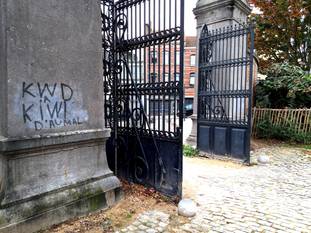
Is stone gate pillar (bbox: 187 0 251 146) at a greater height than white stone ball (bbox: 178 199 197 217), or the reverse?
stone gate pillar (bbox: 187 0 251 146)

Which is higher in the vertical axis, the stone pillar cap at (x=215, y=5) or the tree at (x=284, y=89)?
the stone pillar cap at (x=215, y=5)

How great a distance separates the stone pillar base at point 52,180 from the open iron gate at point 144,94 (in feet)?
2.57

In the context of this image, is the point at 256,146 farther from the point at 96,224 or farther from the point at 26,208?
the point at 26,208

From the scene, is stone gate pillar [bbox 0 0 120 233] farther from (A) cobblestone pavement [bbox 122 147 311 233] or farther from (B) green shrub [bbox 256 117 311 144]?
→ (B) green shrub [bbox 256 117 311 144]

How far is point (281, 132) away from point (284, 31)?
7252 mm

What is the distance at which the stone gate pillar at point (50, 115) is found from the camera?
2863 mm

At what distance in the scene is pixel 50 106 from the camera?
10.6 feet

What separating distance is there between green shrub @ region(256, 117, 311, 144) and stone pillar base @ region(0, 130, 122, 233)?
815cm

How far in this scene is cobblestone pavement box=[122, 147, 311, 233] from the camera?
3457mm

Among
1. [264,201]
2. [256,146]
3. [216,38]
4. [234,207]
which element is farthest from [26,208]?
[256,146]

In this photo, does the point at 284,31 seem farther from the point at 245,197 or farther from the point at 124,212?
the point at 124,212

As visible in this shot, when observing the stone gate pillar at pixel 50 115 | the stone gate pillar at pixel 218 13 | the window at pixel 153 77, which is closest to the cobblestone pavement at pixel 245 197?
the stone gate pillar at pixel 50 115

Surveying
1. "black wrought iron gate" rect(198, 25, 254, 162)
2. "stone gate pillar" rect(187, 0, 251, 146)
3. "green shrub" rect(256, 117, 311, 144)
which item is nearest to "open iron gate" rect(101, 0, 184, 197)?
"black wrought iron gate" rect(198, 25, 254, 162)

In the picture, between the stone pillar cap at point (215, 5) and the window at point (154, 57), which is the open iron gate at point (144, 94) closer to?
the window at point (154, 57)
